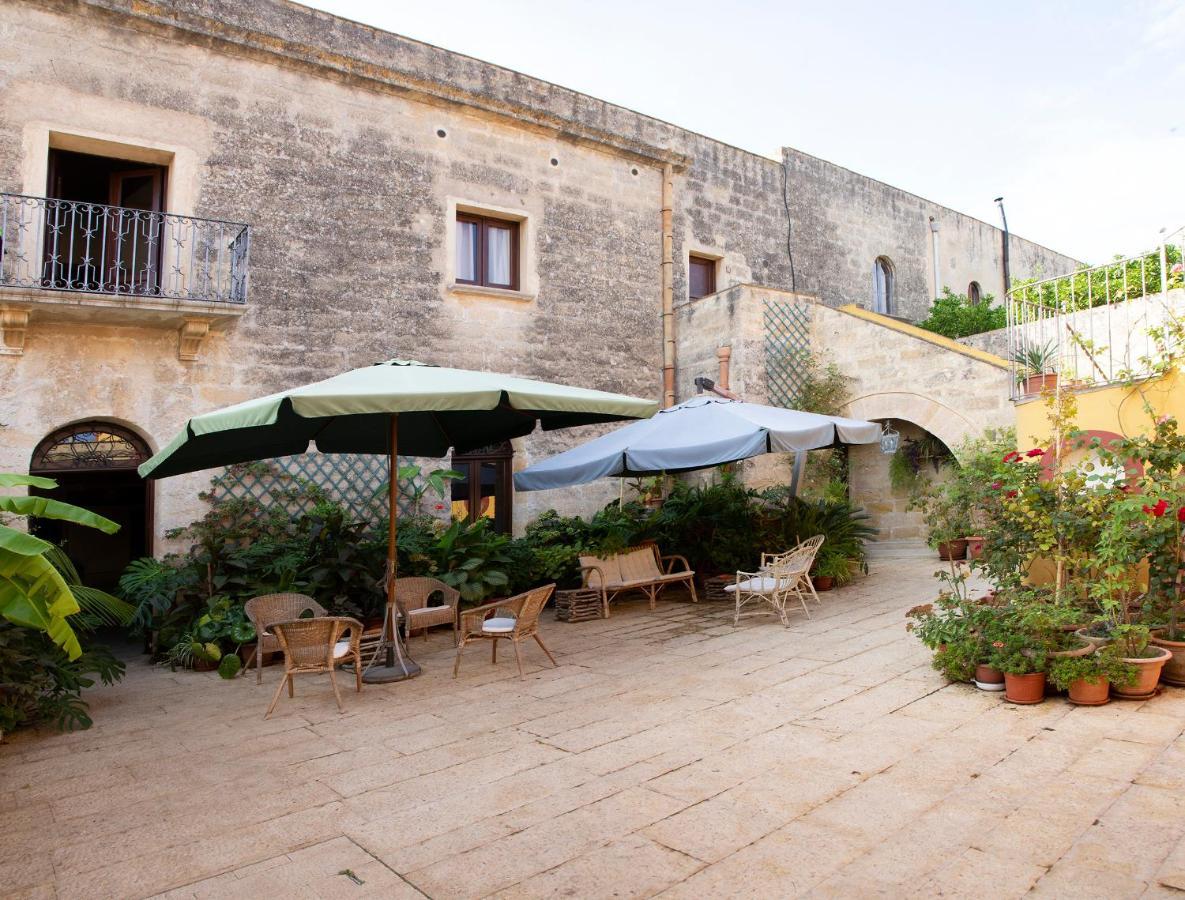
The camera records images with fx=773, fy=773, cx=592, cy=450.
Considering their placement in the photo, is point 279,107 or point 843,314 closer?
point 279,107

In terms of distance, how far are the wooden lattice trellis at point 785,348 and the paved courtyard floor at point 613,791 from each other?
6454 millimetres

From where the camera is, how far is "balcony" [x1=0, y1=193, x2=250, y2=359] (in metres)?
7.58

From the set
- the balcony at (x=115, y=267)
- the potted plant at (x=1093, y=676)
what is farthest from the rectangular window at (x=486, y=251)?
the potted plant at (x=1093, y=676)

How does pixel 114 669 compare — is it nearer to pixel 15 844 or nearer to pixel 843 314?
pixel 15 844

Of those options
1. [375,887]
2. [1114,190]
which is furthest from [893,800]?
[1114,190]

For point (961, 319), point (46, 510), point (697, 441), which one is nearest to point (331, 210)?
point (697, 441)

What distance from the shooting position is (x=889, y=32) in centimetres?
856

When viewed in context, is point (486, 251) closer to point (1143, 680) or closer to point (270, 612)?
point (270, 612)

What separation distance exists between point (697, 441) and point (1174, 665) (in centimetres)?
400

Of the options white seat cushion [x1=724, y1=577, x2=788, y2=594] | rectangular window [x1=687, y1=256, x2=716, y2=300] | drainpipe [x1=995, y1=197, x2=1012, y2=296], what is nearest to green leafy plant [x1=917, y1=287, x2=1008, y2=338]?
drainpipe [x1=995, y1=197, x2=1012, y2=296]

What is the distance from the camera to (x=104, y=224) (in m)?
8.20

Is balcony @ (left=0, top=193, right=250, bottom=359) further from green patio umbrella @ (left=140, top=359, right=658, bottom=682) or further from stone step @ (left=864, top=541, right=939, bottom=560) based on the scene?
stone step @ (left=864, top=541, right=939, bottom=560)

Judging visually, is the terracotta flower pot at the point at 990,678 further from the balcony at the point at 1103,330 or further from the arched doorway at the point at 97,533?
the arched doorway at the point at 97,533

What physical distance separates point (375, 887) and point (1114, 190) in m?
9.74
